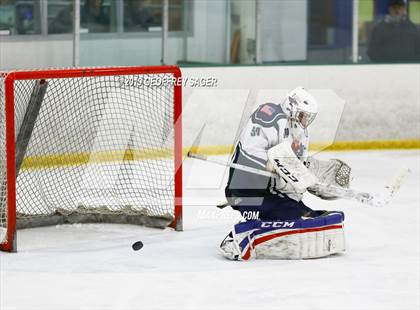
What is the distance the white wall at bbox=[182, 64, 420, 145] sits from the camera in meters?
9.30

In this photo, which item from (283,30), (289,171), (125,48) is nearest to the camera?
(289,171)

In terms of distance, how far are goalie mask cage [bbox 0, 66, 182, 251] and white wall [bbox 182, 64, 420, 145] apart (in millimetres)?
1386

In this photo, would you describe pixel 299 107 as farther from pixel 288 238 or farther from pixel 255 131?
pixel 288 238

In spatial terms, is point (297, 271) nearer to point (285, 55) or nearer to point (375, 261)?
point (375, 261)

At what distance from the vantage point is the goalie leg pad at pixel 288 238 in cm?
607

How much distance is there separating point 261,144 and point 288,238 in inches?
19.6

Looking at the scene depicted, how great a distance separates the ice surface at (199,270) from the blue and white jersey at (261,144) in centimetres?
36

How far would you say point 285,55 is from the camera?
9727 millimetres

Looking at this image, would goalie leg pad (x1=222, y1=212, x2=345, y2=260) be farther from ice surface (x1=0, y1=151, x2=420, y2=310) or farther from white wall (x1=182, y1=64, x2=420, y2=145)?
white wall (x1=182, y1=64, x2=420, y2=145)

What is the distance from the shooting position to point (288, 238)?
6.10 m

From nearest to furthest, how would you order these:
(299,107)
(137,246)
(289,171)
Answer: (289,171) → (299,107) → (137,246)

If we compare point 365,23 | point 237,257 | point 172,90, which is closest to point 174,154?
point 172,90

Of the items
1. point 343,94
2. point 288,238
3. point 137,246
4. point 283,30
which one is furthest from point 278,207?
point 283,30

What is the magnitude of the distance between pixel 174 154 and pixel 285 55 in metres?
2.88
